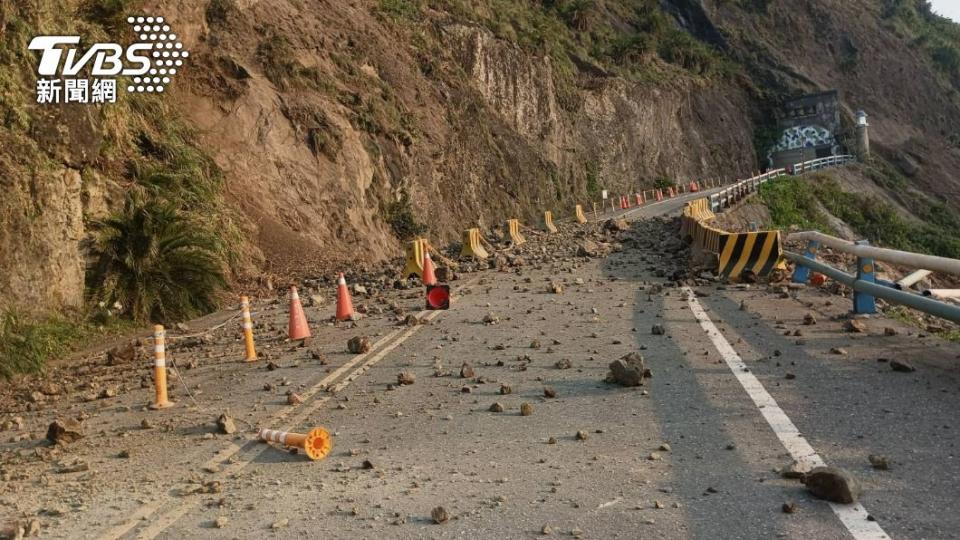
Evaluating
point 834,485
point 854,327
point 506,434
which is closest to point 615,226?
point 854,327

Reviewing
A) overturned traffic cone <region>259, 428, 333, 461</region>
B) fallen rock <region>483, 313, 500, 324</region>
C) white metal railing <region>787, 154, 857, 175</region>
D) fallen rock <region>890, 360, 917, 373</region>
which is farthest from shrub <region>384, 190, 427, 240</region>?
white metal railing <region>787, 154, 857, 175</region>

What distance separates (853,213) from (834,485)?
187ft

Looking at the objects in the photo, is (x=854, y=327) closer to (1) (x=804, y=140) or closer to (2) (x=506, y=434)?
(2) (x=506, y=434)

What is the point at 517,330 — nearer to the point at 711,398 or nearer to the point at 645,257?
the point at 711,398

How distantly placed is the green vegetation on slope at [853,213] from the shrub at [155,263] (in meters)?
37.3

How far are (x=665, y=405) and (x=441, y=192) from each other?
24.8 meters

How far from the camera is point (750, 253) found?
15078mm

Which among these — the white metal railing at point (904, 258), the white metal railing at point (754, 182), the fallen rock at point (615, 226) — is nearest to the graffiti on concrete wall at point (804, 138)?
the white metal railing at point (754, 182)

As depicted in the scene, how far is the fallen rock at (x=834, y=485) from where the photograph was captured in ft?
14.5

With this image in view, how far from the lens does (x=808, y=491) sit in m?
4.61

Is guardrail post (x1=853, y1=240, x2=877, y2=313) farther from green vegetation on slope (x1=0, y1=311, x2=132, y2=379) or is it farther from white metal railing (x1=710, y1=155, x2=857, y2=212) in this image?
white metal railing (x1=710, y1=155, x2=857, y2=212)

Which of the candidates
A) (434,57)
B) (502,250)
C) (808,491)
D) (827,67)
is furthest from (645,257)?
(827,67)

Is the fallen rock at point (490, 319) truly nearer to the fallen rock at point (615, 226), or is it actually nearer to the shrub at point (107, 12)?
the shrub at point (107, 12)

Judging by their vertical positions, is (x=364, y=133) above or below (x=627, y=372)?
above
